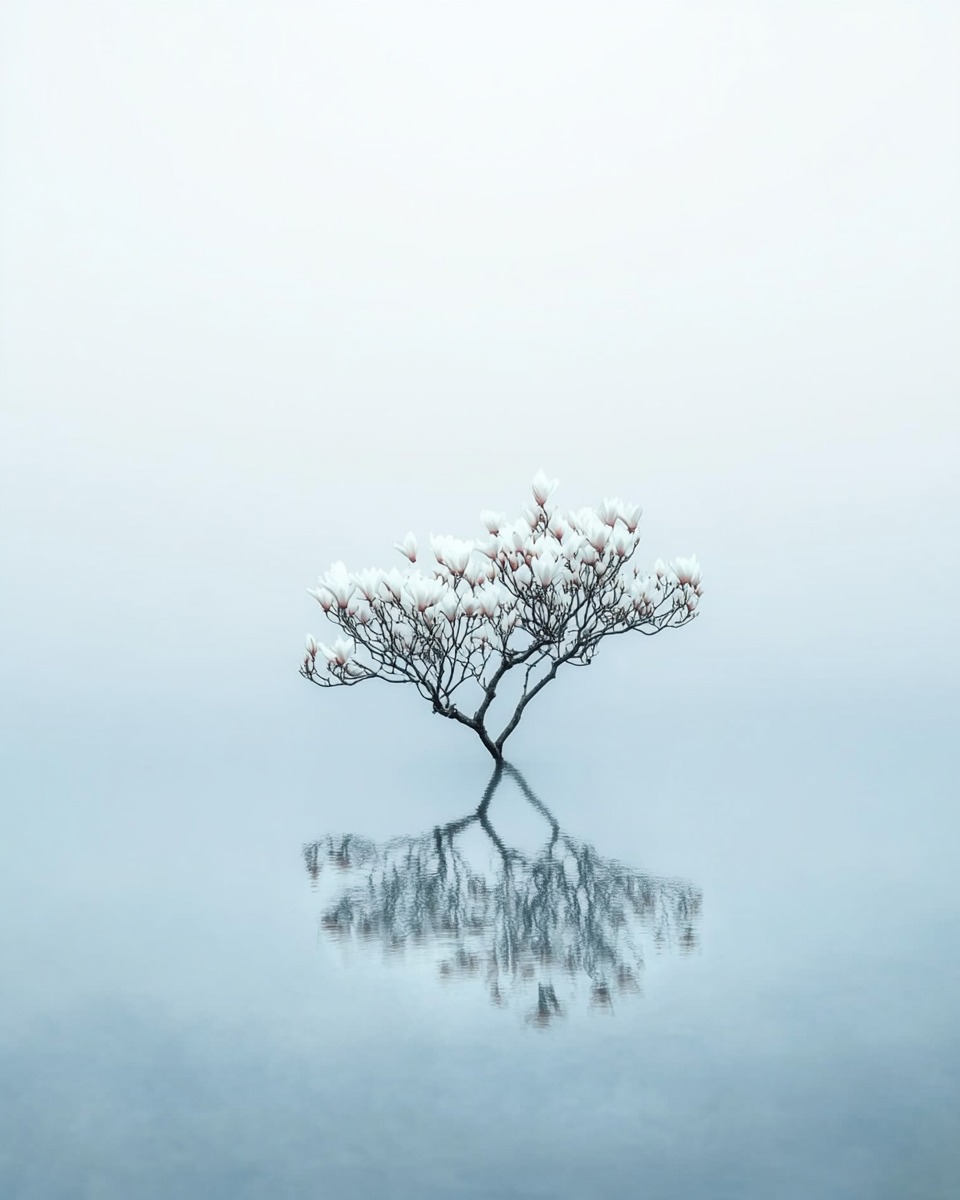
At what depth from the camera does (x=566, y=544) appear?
4918 millimetres

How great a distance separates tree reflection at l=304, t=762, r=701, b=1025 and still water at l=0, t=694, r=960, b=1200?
0.01 m

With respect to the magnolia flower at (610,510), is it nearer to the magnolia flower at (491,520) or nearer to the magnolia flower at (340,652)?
the magnolia flower at (491,520)

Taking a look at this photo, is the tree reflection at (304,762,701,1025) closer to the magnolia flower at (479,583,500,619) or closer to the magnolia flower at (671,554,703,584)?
the magnolia flower at (479,583,500,619)

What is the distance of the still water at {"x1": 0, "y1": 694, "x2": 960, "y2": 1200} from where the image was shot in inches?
70.1

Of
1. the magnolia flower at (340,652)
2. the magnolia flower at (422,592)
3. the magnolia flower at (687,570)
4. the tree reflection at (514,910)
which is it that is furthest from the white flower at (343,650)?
the magnolia flower at (687,570)

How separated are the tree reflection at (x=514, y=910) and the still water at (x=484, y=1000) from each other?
0.04 ft

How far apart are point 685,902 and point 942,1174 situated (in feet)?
4.76

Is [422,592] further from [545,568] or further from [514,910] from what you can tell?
[514,910]

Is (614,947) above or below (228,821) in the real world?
below

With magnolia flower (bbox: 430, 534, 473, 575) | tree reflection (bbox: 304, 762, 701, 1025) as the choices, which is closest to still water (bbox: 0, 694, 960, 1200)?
tree reflection (bbox: 304, 762, 701, 1025)

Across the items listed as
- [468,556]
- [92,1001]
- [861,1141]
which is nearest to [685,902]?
[861,1141]

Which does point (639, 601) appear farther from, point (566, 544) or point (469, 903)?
point (469, 903)

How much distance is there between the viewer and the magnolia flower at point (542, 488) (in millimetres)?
5203

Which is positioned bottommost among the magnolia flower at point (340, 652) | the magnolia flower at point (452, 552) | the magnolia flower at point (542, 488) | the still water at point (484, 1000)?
the still water at point (484, 1000)
